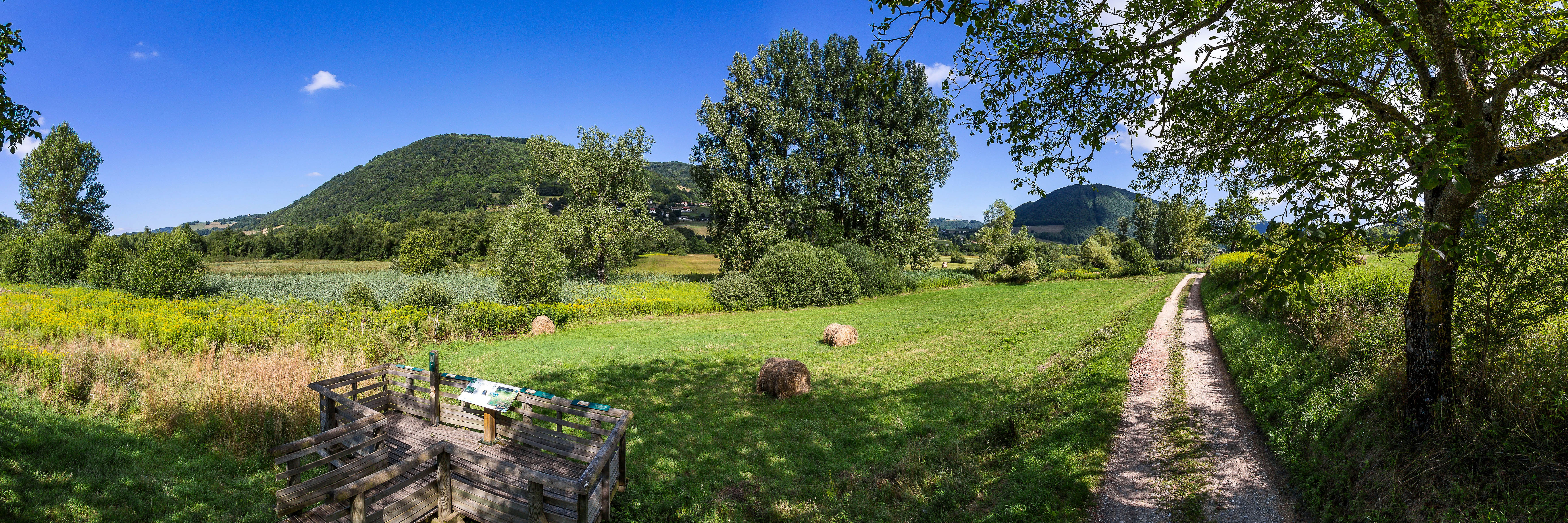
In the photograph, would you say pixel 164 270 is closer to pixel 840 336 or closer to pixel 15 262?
pixel 15 262

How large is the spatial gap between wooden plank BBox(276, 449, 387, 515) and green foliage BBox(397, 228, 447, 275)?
3996 cm

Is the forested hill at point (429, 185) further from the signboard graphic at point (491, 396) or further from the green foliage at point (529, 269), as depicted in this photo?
the signboard graphic at point (491, 396)

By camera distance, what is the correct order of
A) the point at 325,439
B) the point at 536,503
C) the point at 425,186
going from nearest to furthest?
the point at 536,503 < the point at 325,439 < the point at 425,186

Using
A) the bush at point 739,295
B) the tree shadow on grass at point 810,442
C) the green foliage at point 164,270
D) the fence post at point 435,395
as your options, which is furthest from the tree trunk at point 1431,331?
the green foliage at point 164,270

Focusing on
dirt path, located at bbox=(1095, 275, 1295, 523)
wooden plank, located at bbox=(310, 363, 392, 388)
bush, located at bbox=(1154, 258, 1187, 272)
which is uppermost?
bush, located at bbox=(1154, 258, 1187, 272)

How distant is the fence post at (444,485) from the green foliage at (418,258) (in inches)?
1557

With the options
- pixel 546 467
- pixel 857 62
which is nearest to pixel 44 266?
pixel 546 467

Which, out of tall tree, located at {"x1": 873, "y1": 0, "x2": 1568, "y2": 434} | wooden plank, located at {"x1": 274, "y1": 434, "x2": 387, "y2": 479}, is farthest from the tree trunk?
wooden plank, located at {"x1": 274, "y1": 434, "x2": 387, "y2": 479}

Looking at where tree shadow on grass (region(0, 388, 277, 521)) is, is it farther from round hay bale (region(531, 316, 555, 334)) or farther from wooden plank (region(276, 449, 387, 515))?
round hay bale (region(531, 316, 555, 334))

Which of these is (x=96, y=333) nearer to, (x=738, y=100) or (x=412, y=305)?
(x=412, y=305)

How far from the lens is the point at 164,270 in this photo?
797 inches

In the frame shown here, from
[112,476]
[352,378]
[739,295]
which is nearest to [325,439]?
[352,378]

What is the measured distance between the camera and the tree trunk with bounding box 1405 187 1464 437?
468 centimetres

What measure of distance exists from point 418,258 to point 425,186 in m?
78.0
